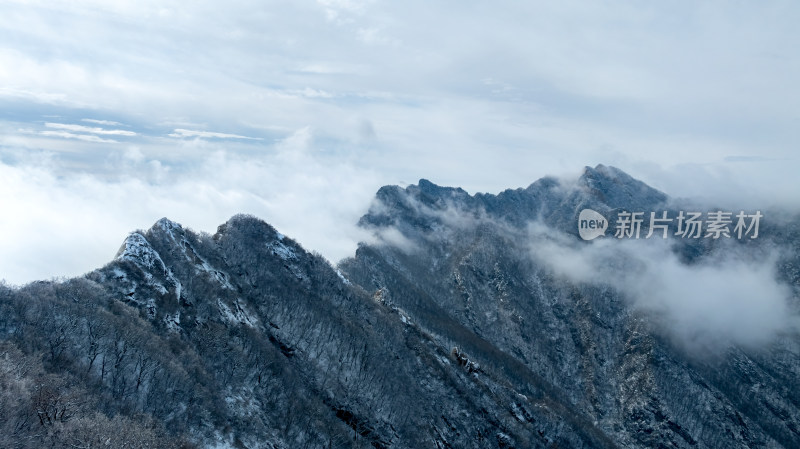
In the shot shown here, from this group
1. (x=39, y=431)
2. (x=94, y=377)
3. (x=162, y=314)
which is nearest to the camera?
(x=39, y=431)

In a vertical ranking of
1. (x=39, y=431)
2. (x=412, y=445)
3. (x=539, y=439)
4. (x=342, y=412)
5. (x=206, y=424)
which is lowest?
(x=539, y=439)

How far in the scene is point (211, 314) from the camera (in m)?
135

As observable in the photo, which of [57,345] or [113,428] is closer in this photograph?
[113,428]

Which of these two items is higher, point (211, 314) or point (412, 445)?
point (211, 314)

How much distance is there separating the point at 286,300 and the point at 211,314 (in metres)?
37.7

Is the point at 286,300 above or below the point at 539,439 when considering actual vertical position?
above

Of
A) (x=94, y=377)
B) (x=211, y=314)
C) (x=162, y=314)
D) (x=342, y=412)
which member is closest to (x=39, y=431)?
(x=94, y=377)

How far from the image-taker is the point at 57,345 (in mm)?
87938

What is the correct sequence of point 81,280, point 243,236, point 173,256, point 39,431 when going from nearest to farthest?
point 39,431 → point 81,280 → point 173,256 → point 243,236

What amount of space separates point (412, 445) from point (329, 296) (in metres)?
71.4

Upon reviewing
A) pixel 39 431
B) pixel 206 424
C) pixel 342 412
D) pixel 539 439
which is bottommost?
pixel 539 439

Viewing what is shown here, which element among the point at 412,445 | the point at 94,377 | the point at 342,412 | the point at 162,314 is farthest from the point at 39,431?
the point at 412,445

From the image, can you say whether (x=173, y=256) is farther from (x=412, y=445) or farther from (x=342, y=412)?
(x=412, y=445)

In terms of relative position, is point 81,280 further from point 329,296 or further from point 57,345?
point 329,296
